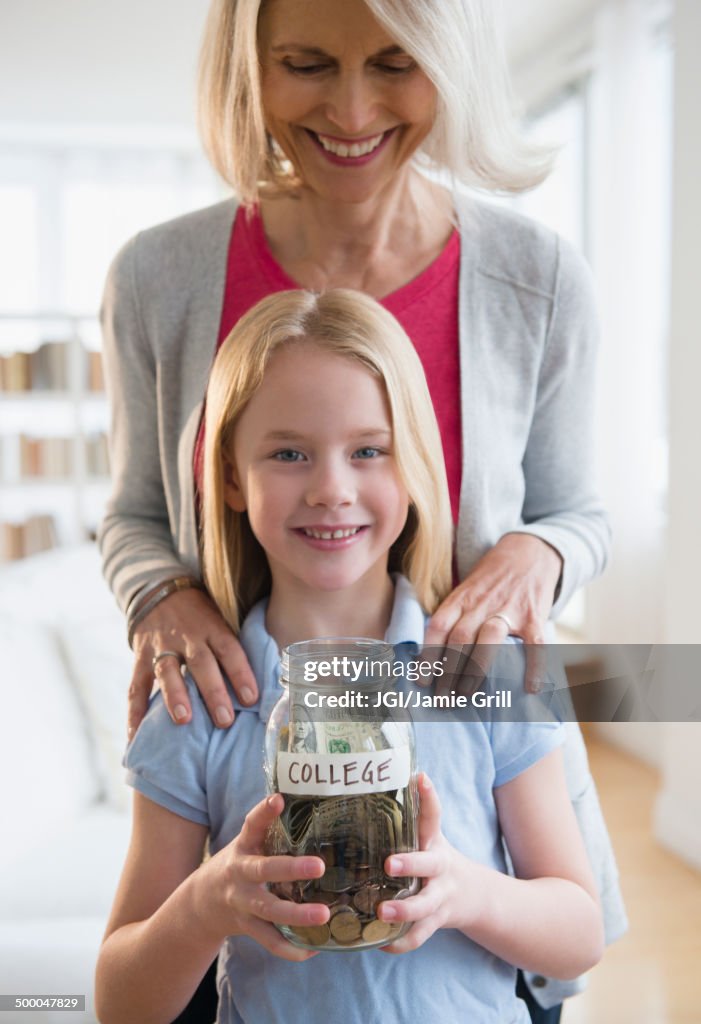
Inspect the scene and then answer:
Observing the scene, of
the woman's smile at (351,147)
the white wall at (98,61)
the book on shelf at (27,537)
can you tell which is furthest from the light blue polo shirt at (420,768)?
the book on shelf at (27,537)

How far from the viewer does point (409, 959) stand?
2.52 feet

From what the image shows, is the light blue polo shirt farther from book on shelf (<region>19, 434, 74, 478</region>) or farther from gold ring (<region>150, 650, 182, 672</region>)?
book on shelf (<region>19, 434, 74, 478</region>)

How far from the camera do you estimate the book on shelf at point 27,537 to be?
4910 mm

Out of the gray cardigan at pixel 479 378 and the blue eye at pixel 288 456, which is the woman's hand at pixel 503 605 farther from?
the blue eye at pixel 288 456

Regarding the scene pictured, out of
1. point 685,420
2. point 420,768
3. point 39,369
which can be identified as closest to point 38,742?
point 420,768

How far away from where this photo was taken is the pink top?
91cm

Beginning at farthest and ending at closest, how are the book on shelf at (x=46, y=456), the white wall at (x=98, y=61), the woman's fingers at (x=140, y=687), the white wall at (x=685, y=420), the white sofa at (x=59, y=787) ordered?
the book on shelf at (x=46, y=456)
the white wall at (x=98, y=61)
the white wall at (x=685, y=420)
the white sofa at (x=59, y=787)
the woman's fingers at (x=140, y=687)

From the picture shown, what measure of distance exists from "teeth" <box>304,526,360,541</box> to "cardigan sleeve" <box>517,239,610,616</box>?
7.1 inches

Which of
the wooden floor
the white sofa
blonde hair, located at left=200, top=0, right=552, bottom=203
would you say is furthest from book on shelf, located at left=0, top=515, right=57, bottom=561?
blonde hair, located at left=200, top=0, right=552, bottom=203

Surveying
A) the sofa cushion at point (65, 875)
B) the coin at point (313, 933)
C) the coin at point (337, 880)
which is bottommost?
the sofa cushion at point (65, 875)

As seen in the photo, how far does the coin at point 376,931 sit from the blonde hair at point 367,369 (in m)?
0.33

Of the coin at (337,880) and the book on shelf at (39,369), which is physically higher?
the coin at (337,880)

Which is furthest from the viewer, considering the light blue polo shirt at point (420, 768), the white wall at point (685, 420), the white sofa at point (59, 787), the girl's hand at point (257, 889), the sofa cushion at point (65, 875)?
the white wall at point (685, 420)

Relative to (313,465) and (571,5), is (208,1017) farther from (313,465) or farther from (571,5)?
(571,5)
